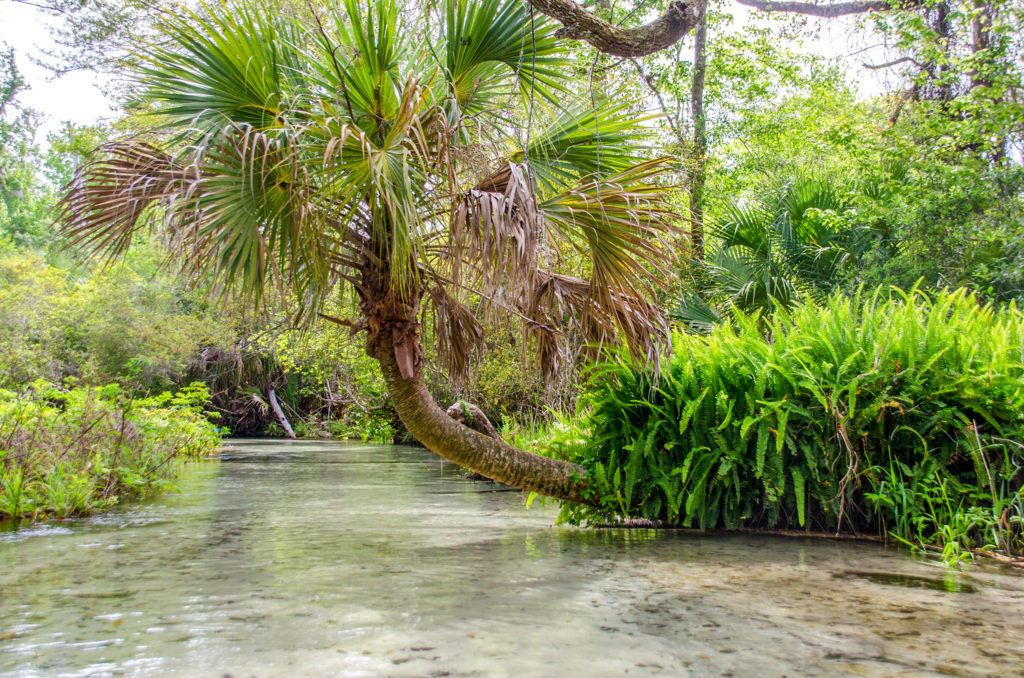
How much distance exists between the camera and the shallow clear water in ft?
9.41

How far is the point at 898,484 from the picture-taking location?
17.2 feet

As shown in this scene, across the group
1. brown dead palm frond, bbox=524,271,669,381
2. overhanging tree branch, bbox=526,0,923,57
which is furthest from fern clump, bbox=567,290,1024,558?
overhanging tree branch, bbox=526,0,923,57

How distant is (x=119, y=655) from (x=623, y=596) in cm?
238

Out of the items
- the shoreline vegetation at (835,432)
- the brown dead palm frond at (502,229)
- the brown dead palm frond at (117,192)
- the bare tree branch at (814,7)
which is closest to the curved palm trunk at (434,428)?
the shoreline vegetation at (835,432)

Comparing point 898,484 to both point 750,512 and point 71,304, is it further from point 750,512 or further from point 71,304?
point 71,304

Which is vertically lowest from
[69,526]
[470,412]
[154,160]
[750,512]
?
[69,526]

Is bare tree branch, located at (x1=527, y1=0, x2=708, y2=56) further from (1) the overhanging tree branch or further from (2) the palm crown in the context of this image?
(2) the palm crown

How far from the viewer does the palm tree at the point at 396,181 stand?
4598 mm

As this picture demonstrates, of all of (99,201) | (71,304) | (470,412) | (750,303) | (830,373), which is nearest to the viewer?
(99,201)

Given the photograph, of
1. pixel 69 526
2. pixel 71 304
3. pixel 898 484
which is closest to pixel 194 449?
pixel 71 304

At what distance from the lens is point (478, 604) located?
373 cm

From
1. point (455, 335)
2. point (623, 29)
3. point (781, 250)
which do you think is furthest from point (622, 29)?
point (781, 250)

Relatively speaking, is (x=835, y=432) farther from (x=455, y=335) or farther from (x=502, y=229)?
(x=455, y=335)

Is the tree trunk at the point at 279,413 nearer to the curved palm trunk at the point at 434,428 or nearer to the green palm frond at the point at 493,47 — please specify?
the curved palm trunk at the point at 434,428
